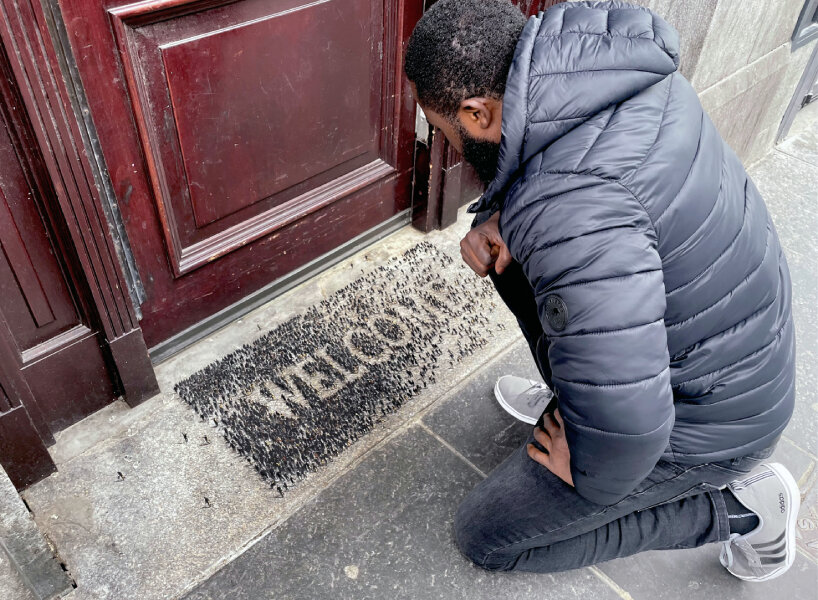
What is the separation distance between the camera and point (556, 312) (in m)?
1.40

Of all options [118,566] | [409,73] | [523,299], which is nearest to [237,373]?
[118,566]

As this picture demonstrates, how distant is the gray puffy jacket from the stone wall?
2.00 meters

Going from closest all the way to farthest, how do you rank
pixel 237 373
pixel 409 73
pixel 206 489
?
pixel 409 73, pixel 206 489, pixel 237 373

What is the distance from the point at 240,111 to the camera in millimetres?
2443

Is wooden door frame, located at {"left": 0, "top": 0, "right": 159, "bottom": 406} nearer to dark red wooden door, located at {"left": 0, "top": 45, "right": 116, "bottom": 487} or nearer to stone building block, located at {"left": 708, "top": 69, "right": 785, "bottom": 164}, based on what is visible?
dark red wooden door, located at {"left": 0, "top": 45, "right": 116, "bottom": 487}

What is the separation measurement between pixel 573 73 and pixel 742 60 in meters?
3.08

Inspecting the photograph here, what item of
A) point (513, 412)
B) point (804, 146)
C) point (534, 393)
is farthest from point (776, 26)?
point (513, 412)

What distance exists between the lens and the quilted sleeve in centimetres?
133

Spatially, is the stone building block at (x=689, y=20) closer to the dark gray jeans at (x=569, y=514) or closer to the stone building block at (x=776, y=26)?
the stone building block at (x=776, y=26)

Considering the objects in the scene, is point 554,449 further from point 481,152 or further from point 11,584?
point 11,584

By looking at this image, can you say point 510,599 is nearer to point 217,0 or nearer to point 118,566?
point 118,566

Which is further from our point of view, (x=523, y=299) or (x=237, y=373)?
(x=237, y=373)

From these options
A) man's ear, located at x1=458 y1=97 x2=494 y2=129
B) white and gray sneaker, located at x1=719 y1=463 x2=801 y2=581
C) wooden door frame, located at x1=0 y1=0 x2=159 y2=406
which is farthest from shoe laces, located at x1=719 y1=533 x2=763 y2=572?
wooden door frame, located at x1=0 y1=0 x2=159 y2=406

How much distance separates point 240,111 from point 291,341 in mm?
999
